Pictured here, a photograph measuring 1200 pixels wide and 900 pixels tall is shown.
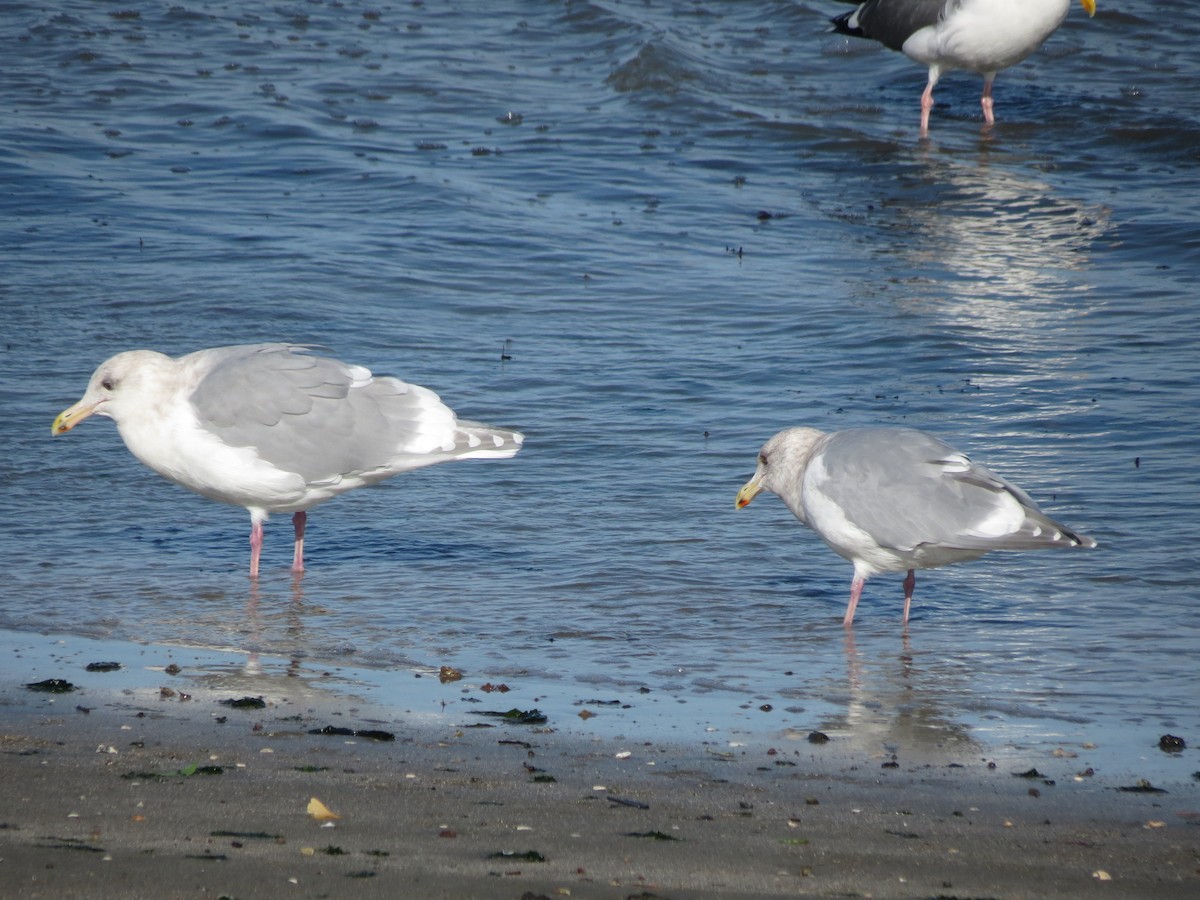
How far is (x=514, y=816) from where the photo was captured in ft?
12.9

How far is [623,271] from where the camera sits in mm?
11914

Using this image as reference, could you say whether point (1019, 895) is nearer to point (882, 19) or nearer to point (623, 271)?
point (623, 271)

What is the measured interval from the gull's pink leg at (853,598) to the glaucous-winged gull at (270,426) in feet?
5.47

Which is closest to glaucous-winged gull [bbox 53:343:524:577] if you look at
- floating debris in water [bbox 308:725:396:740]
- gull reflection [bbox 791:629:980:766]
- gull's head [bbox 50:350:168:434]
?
gull's head [bbox 50:350:168:434]

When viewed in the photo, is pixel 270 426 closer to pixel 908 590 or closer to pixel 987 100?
pixel 908 590

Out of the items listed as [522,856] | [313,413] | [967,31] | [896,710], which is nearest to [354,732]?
[522,856]

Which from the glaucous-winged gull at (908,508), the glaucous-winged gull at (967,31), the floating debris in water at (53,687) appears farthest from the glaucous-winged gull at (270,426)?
the glaucous-winged gull at (967,31)

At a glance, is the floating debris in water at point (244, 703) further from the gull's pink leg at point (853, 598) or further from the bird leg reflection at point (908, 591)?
the bird leg reflection at point (908, 591)

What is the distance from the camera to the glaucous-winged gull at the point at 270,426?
21.8 ft

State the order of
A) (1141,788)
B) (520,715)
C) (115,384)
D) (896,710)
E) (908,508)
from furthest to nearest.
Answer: (115,384)
(908,508)
(896,710)
(520,715)
(1141,788)

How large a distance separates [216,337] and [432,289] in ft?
6.24

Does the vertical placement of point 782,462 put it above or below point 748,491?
above

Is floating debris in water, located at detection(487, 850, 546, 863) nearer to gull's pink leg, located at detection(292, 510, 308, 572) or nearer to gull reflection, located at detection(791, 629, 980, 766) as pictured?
gull reflection, located at detection(791, 629, 980, 766)

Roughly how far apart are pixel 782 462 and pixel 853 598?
0.81 m
